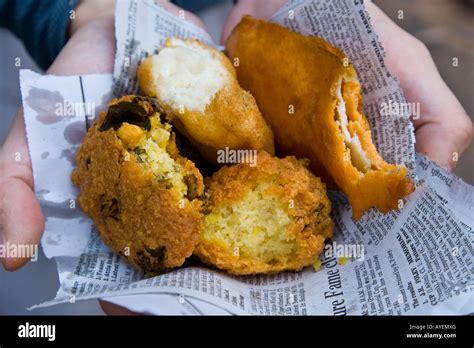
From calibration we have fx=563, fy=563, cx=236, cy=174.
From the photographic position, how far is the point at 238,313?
794 millimetres

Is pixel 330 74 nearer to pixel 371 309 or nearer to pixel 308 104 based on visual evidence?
pixel 308 104

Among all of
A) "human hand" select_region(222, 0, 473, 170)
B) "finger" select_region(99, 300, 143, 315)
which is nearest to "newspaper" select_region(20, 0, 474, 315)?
"finger" select_region(99, 300, 143, 315)

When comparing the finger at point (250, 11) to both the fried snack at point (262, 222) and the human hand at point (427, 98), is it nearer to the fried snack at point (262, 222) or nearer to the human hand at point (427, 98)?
the human hand at point (427, 98)

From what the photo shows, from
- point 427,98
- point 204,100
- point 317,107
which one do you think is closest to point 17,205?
point 204,100

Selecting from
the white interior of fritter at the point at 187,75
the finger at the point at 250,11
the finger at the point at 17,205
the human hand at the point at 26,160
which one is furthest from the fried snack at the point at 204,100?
the finger at the point at 250,11

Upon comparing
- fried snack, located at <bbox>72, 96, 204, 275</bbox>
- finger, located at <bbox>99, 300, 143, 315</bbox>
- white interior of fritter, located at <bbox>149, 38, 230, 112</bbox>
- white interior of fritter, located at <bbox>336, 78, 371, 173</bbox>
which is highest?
white interior of fritter, located at <bbox>149, 38, 230, 112</bbox>

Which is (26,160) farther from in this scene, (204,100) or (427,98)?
(427,98)

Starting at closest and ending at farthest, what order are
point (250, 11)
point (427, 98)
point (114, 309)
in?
point (114, 309) → point (427, 98) → point (250, 11)

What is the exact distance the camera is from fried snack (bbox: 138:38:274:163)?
0.98m

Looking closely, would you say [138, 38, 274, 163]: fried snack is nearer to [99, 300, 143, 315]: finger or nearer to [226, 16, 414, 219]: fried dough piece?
[226, 16, 414, 219]: fried dough piece

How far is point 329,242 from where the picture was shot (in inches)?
39.0

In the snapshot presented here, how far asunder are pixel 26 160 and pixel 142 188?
276mm


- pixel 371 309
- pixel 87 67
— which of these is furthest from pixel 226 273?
pixel 87 67
